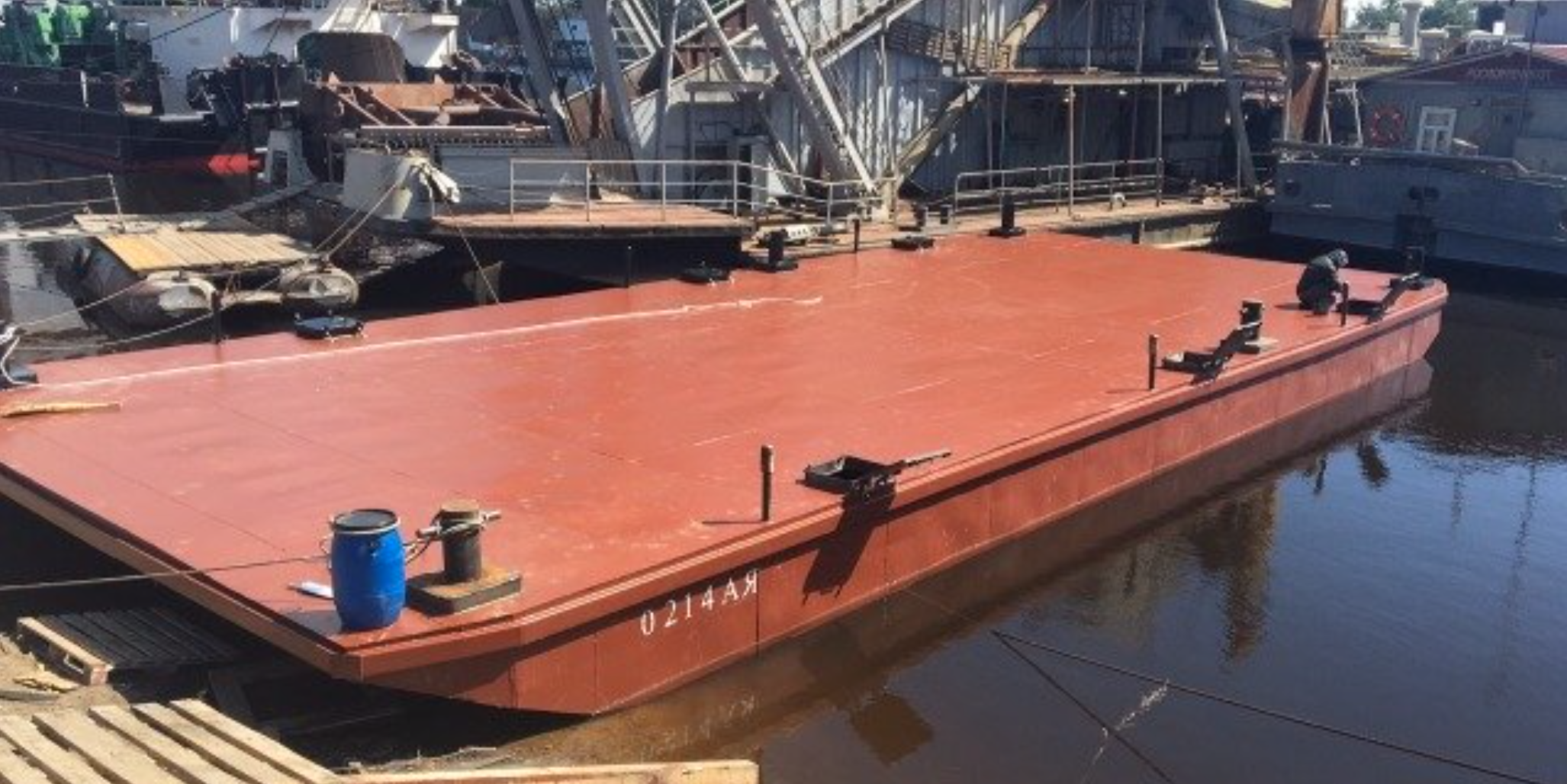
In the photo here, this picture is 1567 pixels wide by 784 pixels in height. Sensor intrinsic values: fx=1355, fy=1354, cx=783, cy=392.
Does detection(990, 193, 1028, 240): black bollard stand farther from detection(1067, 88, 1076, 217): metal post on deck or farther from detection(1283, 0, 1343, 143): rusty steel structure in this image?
detection(1283, 0, 1343, 143): rusty steel structure

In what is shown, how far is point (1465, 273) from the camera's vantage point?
83.4 ft

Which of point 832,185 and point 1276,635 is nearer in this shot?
point 1276,635

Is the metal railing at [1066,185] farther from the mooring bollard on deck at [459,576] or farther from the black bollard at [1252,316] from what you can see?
the mooring bollard on deck at [459,576]

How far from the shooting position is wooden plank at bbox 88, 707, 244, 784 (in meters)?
5.88

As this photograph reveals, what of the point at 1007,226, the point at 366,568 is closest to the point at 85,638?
the point at 366,568

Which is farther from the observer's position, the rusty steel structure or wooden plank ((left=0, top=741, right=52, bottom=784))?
the rusty steel structure

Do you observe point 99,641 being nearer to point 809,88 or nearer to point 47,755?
point 47,755

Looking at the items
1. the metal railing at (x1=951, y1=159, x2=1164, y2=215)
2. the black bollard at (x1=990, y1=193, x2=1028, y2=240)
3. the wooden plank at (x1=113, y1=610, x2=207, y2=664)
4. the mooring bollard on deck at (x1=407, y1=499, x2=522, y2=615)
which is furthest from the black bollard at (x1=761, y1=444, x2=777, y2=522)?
the metal railing at (x1=951, y1=159, x2=1164, y2=215)

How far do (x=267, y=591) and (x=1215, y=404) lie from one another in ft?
30.5

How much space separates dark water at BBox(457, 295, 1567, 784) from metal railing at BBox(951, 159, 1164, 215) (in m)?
11.7

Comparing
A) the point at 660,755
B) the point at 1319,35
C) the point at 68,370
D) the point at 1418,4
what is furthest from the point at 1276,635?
the point at 1418,4

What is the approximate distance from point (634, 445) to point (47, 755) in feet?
15.7

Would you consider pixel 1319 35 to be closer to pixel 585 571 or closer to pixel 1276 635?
pixel 1276 635

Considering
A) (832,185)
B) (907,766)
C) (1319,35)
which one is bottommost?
(907,766)
